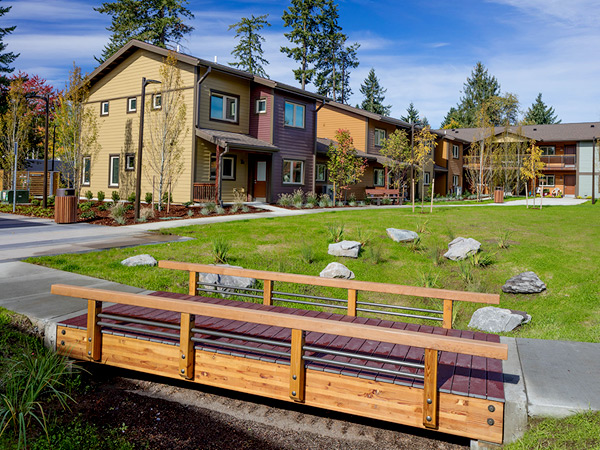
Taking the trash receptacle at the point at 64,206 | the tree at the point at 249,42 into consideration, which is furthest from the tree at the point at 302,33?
the trash receptacle at the point at 64,206

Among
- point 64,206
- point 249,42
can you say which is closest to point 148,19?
point 249,42

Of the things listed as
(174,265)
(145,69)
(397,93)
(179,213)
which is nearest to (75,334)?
(174,265)

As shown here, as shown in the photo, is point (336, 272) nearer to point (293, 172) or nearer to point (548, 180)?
point (293, 172)

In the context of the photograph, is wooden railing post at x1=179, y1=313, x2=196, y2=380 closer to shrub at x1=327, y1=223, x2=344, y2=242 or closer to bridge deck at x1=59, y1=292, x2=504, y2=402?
bridge deck at x1=59, y1=292, x2=504, y2=402

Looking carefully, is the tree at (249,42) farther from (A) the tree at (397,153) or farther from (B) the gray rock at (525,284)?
(B) the gray rock at (525,284)

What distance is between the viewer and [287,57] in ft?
166

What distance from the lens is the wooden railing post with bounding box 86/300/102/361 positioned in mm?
4672

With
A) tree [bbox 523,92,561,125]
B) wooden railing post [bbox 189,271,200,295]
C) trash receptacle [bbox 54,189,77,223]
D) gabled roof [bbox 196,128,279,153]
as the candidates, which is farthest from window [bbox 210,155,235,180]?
tree [bbox 523,92,561,125]

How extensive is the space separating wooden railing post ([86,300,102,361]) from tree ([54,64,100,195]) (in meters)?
19.9

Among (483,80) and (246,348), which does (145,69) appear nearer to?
(246,348)

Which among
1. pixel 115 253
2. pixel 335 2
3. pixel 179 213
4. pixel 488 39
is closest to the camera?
pixel 115 253

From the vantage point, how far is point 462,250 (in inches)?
414

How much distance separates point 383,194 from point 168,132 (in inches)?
536

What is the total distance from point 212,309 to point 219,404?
1.18 metres
